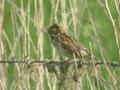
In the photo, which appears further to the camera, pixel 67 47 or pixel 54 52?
pixel 54 52

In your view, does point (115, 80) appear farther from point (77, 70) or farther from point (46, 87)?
point (46, 87)

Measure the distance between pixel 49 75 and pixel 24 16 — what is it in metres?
0.40

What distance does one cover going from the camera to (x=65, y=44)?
8.00ft

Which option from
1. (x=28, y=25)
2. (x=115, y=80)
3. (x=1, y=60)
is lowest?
(x=115, y=80)

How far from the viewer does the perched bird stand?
2.40 meters

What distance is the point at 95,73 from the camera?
2354 mm

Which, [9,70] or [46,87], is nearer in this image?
Answer: [46,87]

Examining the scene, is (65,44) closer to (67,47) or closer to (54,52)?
(67,47)

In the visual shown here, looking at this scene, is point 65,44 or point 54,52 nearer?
point 65,44

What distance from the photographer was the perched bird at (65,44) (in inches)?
94.4

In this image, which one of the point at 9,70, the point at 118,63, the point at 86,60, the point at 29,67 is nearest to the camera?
the point at 118,63

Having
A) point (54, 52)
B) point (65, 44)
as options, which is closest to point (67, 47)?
point (65, 44)

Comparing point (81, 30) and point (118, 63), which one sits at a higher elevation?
point (81, 30)

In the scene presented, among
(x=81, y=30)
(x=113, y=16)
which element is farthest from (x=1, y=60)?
(x=113, y=16)
